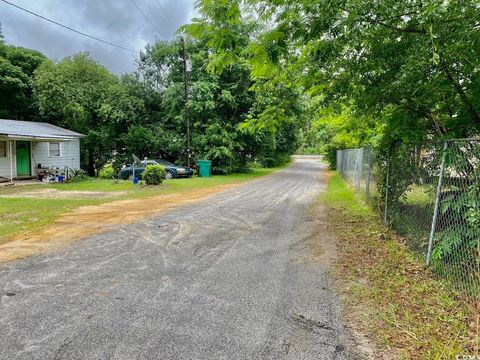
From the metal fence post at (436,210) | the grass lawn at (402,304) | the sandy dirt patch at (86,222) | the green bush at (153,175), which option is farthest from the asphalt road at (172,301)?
the green bush at (153,175)

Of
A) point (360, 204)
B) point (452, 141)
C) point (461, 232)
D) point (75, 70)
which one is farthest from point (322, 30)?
point (75, 70)

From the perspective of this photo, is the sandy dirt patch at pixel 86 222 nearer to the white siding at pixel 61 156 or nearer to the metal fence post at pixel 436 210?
the metal fence post at pixel 436 210

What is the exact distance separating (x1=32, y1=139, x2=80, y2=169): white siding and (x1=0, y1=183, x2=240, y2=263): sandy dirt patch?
11.9m

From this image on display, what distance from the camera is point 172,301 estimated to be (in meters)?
3.65

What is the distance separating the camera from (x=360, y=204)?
10.3 meters

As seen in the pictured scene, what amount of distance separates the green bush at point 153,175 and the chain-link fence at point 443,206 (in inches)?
440

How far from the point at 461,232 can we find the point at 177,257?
393 centimetres

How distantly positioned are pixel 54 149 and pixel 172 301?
20.8 metres

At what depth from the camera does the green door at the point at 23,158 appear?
1855cm

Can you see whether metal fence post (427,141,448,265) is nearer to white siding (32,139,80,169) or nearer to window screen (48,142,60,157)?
white siding (32,139,80,169)

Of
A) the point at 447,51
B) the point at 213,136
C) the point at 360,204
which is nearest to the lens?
the point at 447,51

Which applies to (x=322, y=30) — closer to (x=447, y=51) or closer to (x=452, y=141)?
(x=447, y=51)

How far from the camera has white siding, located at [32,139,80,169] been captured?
19828 mm

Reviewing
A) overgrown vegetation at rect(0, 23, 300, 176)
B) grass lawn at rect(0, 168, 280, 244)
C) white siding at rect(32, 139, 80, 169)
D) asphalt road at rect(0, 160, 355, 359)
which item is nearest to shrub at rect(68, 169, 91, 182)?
white siding at rect(32, 139, 80, 169)
